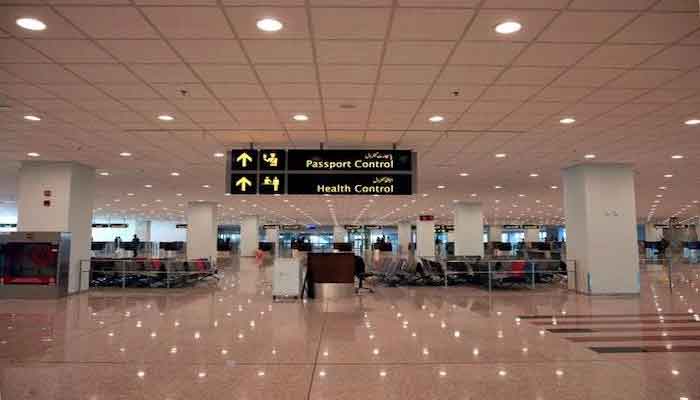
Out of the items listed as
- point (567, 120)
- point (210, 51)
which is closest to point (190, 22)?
point (210, 51)

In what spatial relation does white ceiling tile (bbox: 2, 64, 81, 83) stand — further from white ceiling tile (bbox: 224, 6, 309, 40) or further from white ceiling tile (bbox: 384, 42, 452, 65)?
white ceiling tile (bbox: 384, 42, 452, 65)

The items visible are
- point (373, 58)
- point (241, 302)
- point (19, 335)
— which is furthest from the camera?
point (241, 302)

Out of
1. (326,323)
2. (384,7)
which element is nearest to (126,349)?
(326,323)

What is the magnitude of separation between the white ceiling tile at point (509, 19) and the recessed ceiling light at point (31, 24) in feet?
14.6

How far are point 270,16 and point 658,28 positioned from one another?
402 centimetres

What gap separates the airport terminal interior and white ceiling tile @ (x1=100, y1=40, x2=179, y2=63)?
35 millimetres

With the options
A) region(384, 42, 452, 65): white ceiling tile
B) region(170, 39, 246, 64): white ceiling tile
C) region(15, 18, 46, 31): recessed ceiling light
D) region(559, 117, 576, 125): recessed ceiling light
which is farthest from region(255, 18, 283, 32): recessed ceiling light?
region(559, 117, 576, 125): recessed ceiling light

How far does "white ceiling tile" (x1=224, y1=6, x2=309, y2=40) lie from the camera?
4.71 m

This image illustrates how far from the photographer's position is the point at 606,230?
1388cm

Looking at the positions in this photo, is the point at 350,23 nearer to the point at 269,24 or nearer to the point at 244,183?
the point at 269,24

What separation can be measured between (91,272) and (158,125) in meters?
8.31

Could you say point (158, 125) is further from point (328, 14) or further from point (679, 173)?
point (679, 173)

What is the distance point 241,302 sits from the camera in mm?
12117

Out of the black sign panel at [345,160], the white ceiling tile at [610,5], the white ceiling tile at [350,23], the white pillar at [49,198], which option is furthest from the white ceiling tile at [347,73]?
the white pillar at [49,198]
